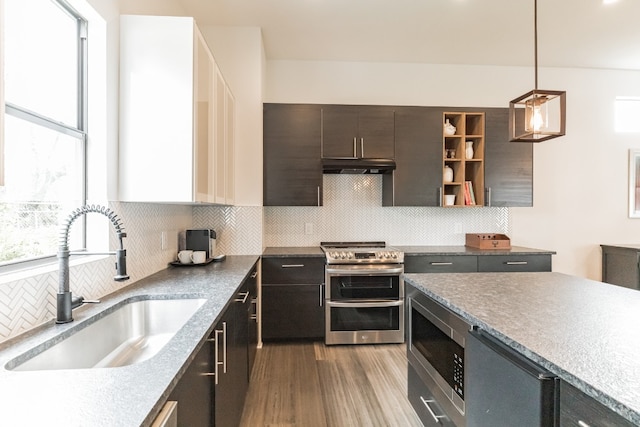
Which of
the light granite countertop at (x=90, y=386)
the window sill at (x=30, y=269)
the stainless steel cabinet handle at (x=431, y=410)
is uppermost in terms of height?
the window sill at (x=30, y=269)

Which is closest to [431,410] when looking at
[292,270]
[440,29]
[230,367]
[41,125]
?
[230,367]

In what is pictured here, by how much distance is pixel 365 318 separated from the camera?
312 centimetres

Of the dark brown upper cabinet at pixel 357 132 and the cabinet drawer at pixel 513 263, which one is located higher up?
the dark brown upper cabinet at pixel 357 132

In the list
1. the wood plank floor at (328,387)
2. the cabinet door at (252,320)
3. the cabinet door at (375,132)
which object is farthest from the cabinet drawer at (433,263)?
the cabinet door at (252,320)

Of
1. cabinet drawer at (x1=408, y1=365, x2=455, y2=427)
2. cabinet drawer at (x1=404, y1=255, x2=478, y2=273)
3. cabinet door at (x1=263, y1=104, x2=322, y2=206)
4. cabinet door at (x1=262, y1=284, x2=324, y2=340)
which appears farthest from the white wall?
cabinet drawer at (x1=408, y1=365, x2=455, y2=427)

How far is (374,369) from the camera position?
8.79 ft

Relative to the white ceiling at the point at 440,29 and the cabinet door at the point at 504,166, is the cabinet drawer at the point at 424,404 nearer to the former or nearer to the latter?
the cabinet door at the point at 504,166

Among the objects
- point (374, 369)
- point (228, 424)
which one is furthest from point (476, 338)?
point (374, 369)

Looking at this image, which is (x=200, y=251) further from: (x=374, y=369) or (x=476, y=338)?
(x=476, y=338)

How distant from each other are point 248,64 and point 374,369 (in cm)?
298

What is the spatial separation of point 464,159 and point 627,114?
2.41m

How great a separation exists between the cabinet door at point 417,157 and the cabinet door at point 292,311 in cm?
129

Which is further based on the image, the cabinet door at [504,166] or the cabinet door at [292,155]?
the cabinet door at [504,166]

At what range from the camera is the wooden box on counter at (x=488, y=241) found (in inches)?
138
